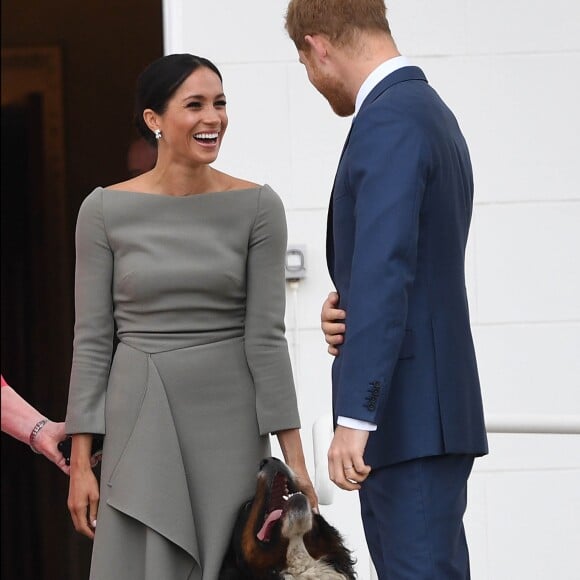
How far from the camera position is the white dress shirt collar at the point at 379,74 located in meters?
2.47

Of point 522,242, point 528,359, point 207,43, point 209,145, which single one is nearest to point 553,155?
point 522,242

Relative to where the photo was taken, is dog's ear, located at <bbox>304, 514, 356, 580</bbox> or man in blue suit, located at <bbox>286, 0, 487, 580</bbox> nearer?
man in blue suit, located at <bbox>286, 0, 487, 580</bbox>

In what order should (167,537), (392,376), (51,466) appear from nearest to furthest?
1. (392,376)
2. (167,537)
3. (51,466)

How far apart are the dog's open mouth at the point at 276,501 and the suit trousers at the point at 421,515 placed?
0.38m

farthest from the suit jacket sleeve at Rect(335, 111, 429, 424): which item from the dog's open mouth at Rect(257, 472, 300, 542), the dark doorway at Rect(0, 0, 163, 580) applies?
the dark doorway at Rect(0, 0, 163, 580)

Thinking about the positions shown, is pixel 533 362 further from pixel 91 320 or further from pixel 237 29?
pixel 91 320

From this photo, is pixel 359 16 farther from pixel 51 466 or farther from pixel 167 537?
pixel 51 466

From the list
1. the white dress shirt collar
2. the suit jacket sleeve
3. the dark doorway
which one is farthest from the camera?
the dark doorway

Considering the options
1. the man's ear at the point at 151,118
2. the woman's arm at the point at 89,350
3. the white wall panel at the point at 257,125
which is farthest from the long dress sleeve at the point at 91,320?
the white wall panel at the point at 257,125

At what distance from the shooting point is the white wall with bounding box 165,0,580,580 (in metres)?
4.63

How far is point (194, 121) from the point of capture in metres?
2.86

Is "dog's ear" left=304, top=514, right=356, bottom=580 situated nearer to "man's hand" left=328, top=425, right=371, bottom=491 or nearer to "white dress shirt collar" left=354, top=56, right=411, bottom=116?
"man's hand" left=328, top=425, right=371, bottom=491

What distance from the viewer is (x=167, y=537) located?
279 centimetres

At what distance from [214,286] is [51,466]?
5.22m
